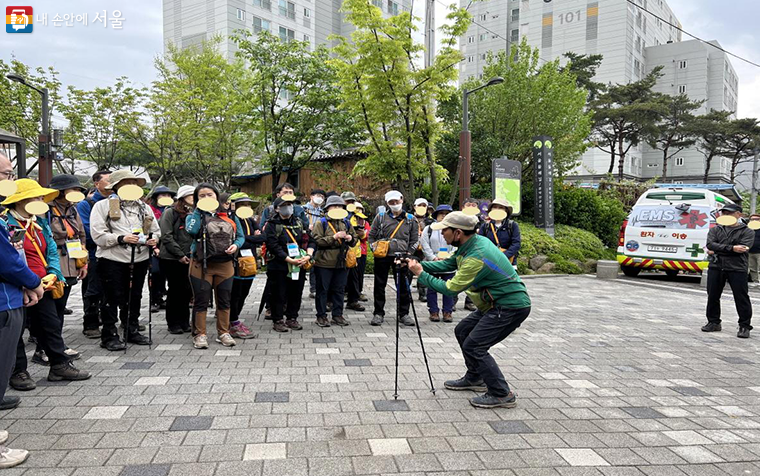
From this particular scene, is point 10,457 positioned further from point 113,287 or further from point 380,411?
point 113,287

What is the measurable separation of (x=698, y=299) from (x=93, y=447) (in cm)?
1135

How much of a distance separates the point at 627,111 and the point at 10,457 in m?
42.7

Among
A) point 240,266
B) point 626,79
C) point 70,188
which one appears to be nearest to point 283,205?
point 240,266

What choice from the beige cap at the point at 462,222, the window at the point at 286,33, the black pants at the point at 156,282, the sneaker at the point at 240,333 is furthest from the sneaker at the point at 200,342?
the window at the point at 286,33

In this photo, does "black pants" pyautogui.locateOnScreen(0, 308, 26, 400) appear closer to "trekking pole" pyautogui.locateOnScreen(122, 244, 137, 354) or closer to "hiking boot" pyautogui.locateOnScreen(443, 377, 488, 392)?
"trekking pole" pyautogui.locateOnScreen(122, 244, 137, 354)

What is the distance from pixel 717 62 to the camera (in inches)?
2510

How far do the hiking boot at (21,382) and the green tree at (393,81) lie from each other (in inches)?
435

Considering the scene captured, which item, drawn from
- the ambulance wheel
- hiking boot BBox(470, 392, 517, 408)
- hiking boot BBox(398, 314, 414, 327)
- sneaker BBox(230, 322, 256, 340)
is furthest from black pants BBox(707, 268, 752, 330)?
the ambulance wheel

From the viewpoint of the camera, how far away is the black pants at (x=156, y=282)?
7.79m

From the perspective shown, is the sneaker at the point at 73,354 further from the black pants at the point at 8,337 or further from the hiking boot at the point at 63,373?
the black pants at the point at 8,337

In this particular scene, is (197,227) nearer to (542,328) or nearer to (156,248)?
(156,248)

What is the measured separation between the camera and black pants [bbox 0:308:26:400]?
3260mm

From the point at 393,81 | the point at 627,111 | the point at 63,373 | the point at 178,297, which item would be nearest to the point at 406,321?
the point at 178,297

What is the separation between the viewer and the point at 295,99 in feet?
68.1
